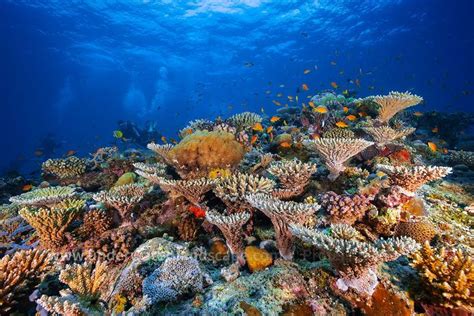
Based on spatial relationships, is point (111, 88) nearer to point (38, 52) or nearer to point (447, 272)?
point (38, 52)

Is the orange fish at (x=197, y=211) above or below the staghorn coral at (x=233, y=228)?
below

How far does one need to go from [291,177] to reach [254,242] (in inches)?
57.3

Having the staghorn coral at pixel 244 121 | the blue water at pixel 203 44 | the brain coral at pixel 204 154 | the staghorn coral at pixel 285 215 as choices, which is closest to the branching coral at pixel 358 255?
the staghorn coral at pixel 285 215

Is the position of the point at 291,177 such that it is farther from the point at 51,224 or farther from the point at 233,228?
the point at 51,224

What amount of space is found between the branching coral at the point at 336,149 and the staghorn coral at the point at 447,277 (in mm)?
2333

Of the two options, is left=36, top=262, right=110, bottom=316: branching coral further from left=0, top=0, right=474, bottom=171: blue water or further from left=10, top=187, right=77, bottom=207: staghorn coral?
left=0, top=0, right=474, bottom=171: blue water

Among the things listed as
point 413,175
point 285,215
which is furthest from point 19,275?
point 413,175

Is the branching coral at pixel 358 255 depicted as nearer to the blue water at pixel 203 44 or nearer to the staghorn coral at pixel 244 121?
the staghorn coral at pixel 244 121

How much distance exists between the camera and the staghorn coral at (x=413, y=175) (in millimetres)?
4121

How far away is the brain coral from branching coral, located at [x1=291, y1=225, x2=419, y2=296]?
3.12 metres

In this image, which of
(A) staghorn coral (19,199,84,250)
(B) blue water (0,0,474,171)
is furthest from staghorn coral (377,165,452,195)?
(B) blue water (0,0,474,171)

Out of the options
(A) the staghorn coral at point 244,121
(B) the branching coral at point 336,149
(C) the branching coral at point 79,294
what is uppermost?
(B) the branching coral at point 336,149

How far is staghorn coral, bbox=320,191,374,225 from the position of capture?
4164mm

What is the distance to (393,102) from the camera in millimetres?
8219
